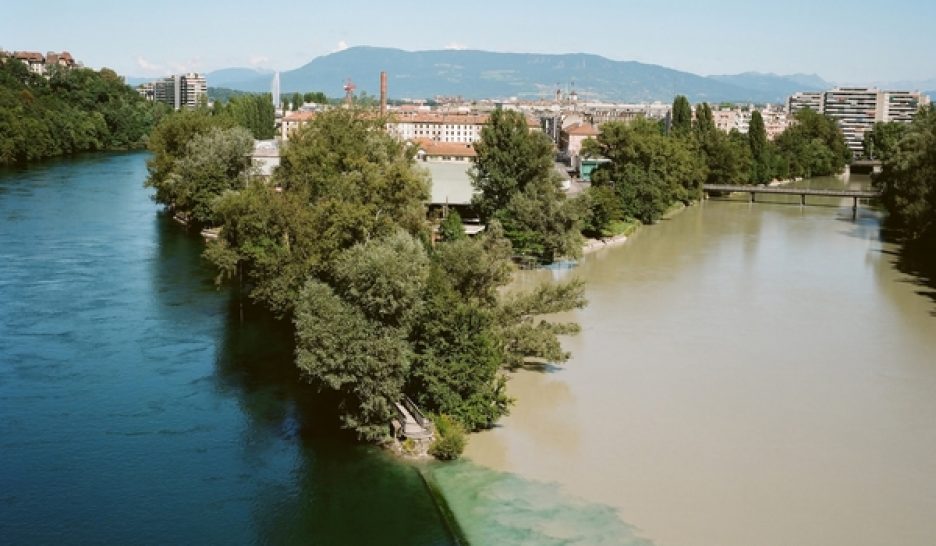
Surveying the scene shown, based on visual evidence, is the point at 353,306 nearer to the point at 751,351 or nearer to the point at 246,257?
the point at 246,257

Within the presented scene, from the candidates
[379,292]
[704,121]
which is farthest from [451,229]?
[704,121]

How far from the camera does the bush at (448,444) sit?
10461 millimetres

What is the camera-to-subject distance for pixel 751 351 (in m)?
15.3

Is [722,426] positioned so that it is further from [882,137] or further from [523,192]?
[882,137]

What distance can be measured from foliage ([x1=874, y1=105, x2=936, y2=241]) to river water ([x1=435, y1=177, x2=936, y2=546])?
4636mm

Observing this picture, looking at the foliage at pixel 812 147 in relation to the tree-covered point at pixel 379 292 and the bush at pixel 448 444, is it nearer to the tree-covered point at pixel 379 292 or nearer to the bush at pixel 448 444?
the tree-covered point at pixel 379 292

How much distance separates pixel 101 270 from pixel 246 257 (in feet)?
17.4

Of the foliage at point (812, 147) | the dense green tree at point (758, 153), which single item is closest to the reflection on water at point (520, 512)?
the dense green tree at point (758, 153)

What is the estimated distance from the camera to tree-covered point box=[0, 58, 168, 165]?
1654 inches

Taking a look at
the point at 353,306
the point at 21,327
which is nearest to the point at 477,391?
the point at 353,306

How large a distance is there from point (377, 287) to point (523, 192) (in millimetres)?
13053

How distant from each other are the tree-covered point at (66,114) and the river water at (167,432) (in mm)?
25187

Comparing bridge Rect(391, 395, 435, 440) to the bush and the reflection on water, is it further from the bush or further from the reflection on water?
the reflection on water

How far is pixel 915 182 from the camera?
85.5 feet
